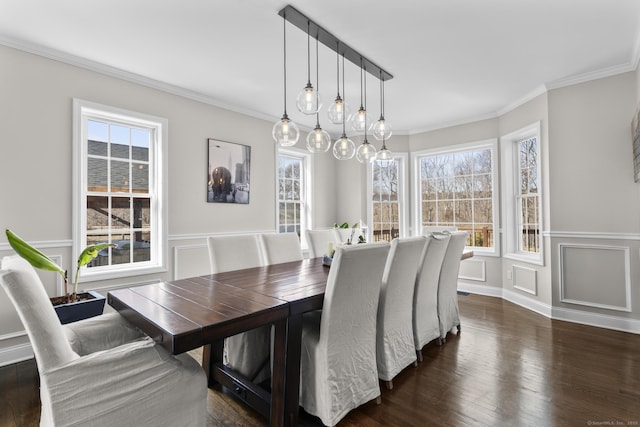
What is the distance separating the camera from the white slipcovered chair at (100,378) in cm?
122

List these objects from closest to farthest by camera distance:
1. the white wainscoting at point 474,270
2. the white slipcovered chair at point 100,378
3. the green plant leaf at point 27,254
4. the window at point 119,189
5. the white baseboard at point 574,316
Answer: the white slipcovered chair at point 100,378 < the green plant leaf at point 27,254 < the window at point 119,189 < the white baseboard at point 574,316 < the white wainscoting at point 474,270

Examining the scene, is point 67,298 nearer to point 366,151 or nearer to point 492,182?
point 366,151

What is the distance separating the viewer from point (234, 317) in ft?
4.70

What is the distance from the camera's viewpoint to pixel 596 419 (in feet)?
6.11

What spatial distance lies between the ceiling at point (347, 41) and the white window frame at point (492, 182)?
100 cm

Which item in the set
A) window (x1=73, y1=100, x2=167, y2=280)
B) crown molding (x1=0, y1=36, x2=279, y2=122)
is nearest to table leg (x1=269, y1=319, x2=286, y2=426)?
window (x1=73, y1=100, x2=167, y2=280)

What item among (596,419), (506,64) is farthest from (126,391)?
(506,64)

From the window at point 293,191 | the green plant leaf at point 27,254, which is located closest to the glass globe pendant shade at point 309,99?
the green plant leaf at point 27,254

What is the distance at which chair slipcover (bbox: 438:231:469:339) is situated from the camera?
2.97m

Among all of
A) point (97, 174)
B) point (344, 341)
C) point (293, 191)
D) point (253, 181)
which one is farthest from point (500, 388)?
point (97, 174)

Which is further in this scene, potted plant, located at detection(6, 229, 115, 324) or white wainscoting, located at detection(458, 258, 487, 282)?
white wainscoting, located at detection(458, 258, 487, 282)

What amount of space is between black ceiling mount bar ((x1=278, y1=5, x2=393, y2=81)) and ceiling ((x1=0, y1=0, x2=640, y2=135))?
0.04 meters

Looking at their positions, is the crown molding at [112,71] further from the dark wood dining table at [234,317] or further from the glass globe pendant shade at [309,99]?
the dark wood dining table at [234,317]

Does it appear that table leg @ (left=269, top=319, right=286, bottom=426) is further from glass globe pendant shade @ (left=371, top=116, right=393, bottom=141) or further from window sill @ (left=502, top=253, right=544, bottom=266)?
window sill @ (left=502, top=253, right=544, bottom=266)
